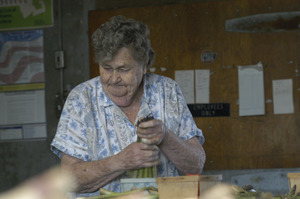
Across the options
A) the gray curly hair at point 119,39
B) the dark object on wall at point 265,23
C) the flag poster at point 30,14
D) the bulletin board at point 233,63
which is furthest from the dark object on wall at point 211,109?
the gray curly hair at point 119,39

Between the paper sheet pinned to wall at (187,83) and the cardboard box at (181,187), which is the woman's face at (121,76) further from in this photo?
the paper sheet pinned to wall at (187,83)

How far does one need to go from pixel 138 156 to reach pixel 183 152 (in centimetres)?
30

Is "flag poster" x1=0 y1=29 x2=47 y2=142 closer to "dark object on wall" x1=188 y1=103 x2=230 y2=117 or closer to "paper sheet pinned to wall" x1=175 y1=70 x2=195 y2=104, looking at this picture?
"paper sheet pinned to wall" x1=175 y1=70 x2=195 y2=104

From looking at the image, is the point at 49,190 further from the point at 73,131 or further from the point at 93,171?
the point at 73,131

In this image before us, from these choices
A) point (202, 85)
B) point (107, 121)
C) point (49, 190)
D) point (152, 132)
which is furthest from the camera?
point (202, 85)

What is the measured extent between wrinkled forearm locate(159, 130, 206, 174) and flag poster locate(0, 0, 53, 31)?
8.43 feet

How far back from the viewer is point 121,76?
2604 mm

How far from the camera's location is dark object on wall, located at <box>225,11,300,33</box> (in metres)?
4.32

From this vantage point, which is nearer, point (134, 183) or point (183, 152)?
point (134, 183)

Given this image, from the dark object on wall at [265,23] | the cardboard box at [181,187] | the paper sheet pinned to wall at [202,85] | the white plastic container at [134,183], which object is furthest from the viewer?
the paper sheet pinned to wall at [202,85]

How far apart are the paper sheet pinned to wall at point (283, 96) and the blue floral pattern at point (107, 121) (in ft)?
5.78

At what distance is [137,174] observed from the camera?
2.46 m

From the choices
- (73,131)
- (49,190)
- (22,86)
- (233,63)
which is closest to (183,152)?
(73,131)

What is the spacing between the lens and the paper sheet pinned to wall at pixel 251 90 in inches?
172
